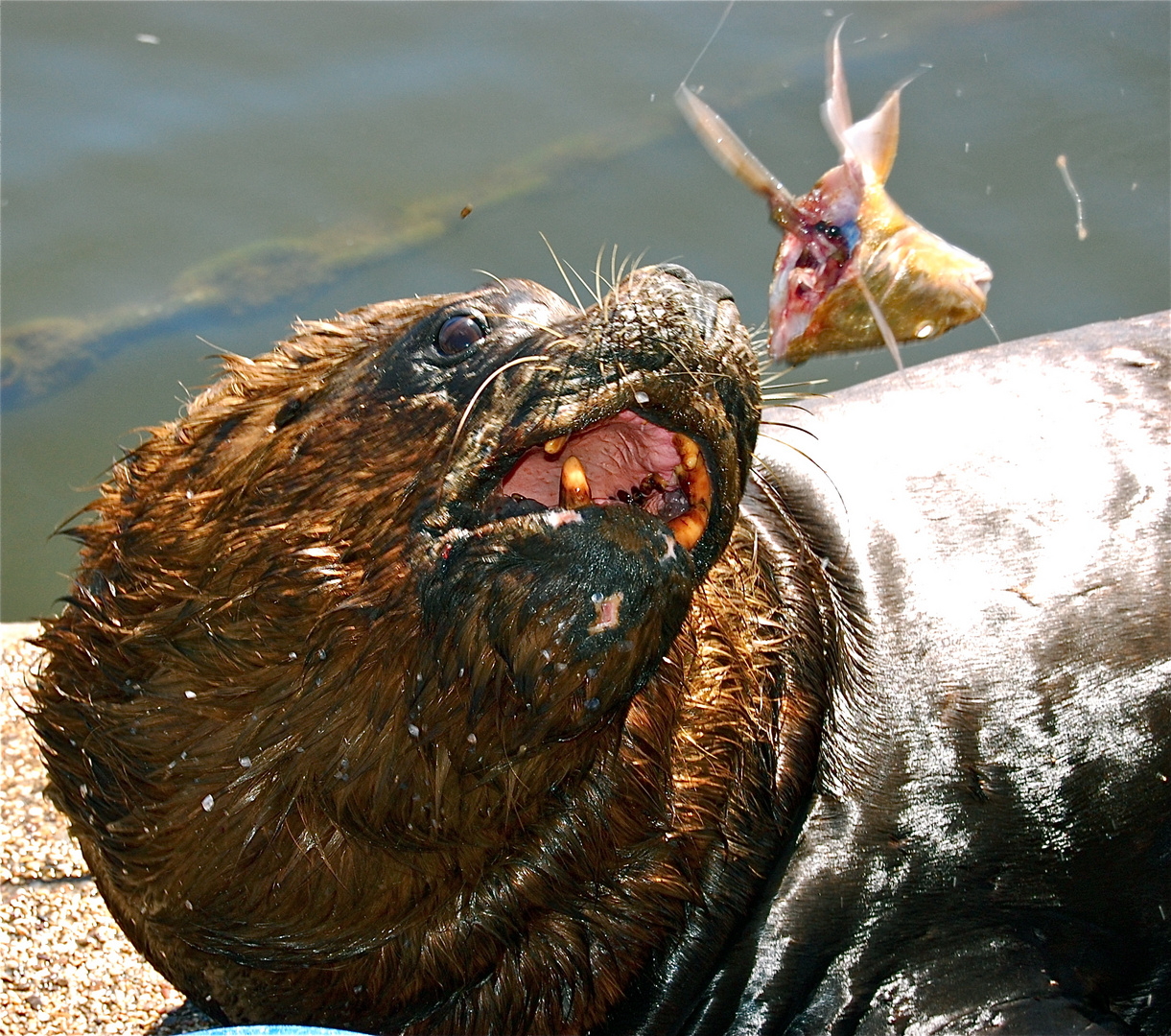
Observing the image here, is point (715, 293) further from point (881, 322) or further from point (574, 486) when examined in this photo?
point (574, 486)

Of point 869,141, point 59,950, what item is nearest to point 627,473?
point 869,141

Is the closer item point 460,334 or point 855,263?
point 460,334

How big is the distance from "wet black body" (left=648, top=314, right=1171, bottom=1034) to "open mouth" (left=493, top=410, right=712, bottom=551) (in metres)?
0.98

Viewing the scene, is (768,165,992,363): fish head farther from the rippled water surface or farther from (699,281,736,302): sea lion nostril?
the rippled water surface

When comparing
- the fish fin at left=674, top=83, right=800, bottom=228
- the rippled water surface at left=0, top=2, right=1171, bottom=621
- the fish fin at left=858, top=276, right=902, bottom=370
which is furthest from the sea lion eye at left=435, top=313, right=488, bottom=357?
the rippled water surface at left=0, top=2, right=1171, bottom=621

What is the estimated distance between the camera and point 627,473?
8.80ft

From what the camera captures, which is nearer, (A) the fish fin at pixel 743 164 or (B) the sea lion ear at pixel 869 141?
(A) the fish fin at pixel 743 164

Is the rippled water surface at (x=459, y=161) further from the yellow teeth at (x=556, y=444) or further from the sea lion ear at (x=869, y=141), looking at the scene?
the yellow teeth at (x=556, y=444)

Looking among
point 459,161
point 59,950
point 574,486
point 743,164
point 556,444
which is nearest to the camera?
point 574,486

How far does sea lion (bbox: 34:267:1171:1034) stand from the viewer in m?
2.54

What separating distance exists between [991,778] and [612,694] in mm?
1229

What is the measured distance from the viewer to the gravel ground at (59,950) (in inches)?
140

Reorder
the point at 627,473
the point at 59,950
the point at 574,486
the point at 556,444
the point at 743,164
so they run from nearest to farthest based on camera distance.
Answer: the point at 574,486 → the point at 556,444 → the point at 627,473 → the point at 743,164 → the point at 59,950

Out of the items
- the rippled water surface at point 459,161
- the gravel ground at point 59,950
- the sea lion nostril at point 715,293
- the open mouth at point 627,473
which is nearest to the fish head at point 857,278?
the sea lion nostril at point 715,293
